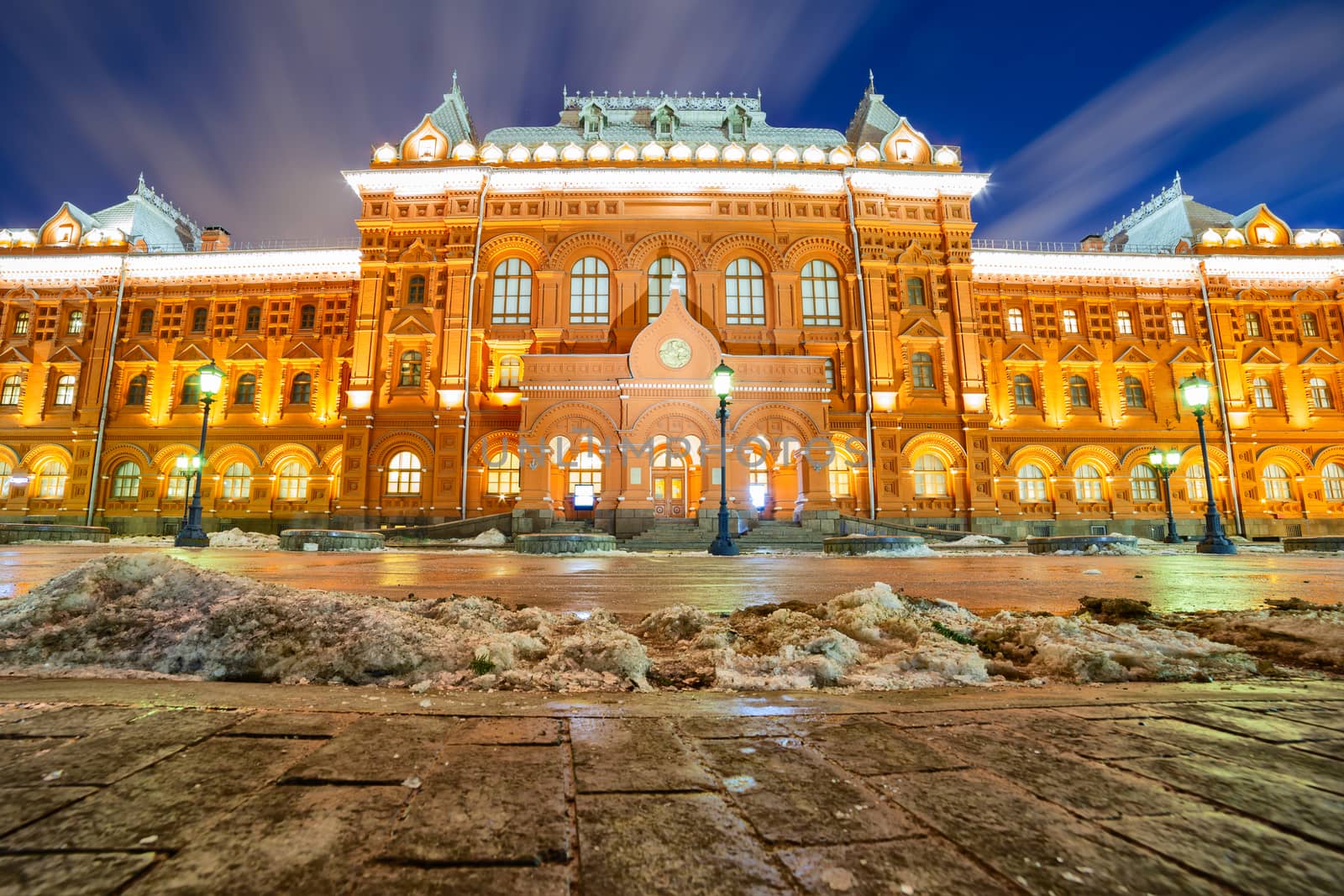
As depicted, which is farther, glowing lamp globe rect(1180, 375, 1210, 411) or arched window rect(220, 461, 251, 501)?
arched window rect(220, 461, 251, 501)

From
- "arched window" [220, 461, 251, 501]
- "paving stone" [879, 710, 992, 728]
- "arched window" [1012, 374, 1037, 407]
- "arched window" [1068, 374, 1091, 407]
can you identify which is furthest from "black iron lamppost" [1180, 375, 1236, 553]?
"arched window" [220, 461, 251, 501]

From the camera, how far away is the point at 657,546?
55.1 feet

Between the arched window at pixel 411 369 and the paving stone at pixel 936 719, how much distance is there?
76.7 feet

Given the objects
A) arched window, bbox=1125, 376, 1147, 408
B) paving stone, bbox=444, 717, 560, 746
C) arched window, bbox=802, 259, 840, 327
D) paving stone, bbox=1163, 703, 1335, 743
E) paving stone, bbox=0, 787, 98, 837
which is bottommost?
paving stone, bbox=1163, 703, 1335, 743

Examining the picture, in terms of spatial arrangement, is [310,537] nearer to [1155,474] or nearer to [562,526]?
[562,526]

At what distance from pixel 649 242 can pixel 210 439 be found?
1823 cm

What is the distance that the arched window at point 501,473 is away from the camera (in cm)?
2186

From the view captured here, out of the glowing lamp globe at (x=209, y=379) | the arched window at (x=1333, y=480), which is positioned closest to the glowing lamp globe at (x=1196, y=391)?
the arched window at (x=1333, y=480)

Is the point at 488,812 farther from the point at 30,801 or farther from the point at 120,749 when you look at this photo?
the point at 120,749

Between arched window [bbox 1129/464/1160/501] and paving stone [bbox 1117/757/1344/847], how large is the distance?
27184 millimetres

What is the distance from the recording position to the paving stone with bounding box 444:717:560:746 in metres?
1.39

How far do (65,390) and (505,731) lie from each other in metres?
33.0

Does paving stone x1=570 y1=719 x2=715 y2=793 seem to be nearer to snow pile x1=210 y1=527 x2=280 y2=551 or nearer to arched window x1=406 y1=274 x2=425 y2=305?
snow pile x1=210 y1=527 x2=280 y2=551

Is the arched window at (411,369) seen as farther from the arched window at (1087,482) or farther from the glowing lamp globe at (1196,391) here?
the arched window at (1087,482)
